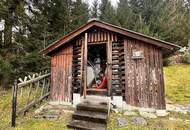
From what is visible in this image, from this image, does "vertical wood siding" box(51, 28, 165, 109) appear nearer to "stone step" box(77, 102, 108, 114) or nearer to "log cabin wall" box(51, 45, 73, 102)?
"log cabin wall" box(51, 45, 73, 102)

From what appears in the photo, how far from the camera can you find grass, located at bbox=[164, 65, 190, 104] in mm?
10516

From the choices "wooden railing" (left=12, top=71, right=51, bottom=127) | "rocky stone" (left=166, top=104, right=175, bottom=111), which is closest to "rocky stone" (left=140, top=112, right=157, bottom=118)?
"rocky stone" (left=166, top=104, right=175, bottom=111)

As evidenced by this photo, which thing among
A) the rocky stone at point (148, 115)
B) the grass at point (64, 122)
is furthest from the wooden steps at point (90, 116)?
the rocky stone at point (148, 115)

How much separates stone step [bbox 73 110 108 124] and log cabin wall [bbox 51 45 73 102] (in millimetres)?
2015

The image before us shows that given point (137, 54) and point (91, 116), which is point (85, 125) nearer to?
point (91, 116)

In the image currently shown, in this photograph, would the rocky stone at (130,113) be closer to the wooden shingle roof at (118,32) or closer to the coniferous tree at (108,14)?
the wooden shingle roof at (118,32)

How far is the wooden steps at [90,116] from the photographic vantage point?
6469 millimetres

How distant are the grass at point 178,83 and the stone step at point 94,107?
4795 millimetres

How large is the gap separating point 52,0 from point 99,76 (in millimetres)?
8417

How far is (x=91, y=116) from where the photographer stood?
6797 millimetres

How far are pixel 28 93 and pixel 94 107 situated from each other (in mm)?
4372

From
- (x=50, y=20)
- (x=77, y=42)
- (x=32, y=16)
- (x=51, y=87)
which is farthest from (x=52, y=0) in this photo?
(x=51, y=87)

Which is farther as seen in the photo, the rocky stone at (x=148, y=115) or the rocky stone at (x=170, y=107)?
the rocky stone at (x=170, y=107)

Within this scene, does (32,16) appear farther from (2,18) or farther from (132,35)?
(132,35)
